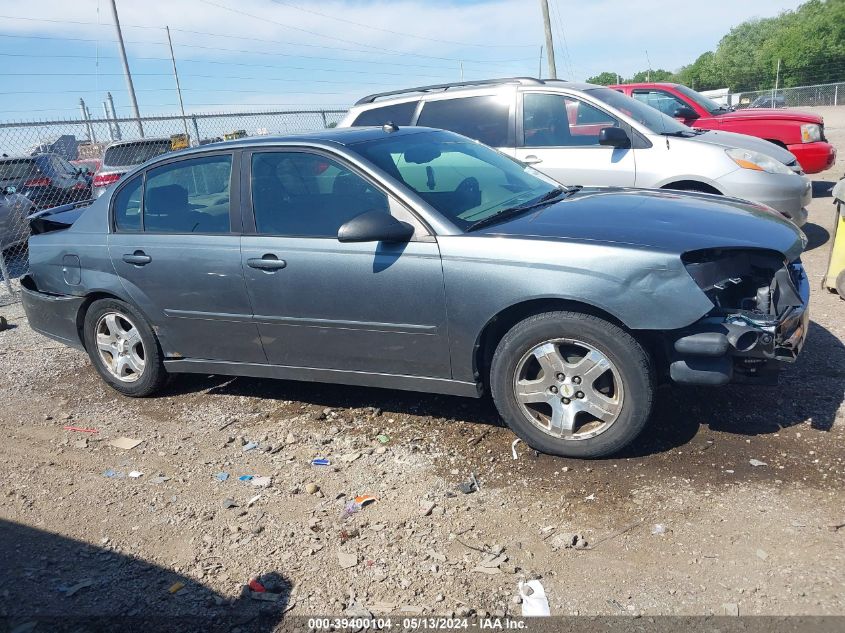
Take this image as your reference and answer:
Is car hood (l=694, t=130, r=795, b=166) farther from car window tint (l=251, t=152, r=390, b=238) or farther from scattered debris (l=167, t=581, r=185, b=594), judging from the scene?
scattered debris (l=167, t=581, r=185, b=594)

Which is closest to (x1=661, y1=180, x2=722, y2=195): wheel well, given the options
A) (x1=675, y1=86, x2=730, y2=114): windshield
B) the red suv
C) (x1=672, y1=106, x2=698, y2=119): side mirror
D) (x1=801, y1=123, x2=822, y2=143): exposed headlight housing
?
the red suv

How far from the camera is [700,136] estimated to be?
24.5ft

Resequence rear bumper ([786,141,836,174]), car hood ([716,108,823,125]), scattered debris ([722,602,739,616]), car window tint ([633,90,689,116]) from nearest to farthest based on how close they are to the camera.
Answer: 1. scattered debris ([722,602,739,616])
2. rear bumper ([786,141,836,174])
3. car hood ([716,108,823,125])
4. car window tint ([633,90,689,116])

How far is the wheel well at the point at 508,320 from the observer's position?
146 inches

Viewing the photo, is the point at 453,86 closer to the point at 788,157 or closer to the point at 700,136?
the point at 700,136

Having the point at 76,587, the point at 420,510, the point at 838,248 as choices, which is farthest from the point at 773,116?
the point at 76,587

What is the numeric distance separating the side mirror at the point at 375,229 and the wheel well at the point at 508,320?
67 cm

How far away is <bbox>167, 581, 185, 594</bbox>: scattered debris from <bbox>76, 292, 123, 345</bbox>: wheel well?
2.57m

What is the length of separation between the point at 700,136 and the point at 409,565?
5948mm

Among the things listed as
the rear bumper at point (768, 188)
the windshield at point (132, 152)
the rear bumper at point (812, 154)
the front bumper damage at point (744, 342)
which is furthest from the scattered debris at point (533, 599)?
the windshield at point (132, 152)

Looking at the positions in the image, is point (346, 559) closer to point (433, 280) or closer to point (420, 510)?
point (420, 510)

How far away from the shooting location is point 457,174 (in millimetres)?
4648

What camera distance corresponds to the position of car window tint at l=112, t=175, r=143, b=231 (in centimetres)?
512

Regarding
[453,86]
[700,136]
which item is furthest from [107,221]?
[700,136]
